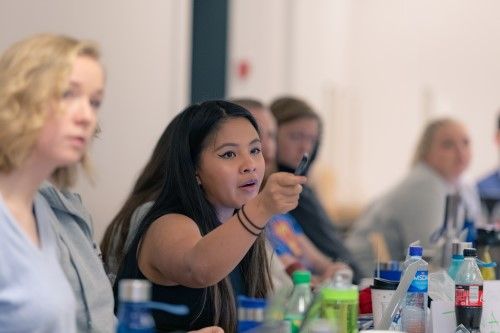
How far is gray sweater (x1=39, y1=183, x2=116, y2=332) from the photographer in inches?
84.9

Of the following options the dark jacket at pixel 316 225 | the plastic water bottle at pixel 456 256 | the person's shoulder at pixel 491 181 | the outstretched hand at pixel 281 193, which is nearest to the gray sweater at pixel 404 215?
the dark jacket at pixel 316 225

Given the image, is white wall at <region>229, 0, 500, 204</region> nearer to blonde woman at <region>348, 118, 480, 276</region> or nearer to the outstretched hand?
blonde woman at <region>348, 118, 480, 276</region>

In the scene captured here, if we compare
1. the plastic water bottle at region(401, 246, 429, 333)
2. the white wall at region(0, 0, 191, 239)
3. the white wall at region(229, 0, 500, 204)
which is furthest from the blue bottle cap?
the white wall at region(229, 0, 500, 204)

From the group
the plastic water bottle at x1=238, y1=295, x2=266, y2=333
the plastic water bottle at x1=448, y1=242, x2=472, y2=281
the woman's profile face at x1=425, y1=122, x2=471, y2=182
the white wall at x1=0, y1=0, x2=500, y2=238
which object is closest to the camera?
the plastic water bottle at x1=238, y1=295, x2=266, y2=333

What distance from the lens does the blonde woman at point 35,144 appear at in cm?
182

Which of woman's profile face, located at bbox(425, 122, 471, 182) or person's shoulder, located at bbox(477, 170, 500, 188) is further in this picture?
person's shoulder, located at bbox(477, 170, 500, 188)

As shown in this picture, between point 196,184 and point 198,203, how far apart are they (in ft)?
0.18

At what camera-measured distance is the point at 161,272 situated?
2551mm

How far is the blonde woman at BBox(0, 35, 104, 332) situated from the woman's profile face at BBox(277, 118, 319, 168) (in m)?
2.56

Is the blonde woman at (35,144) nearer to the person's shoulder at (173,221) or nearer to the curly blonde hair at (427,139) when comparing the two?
the person's shoulder at (173,221)

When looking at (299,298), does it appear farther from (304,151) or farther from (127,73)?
(304,151)

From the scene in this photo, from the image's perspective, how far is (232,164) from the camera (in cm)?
264

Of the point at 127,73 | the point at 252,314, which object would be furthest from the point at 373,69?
the point at 252,314

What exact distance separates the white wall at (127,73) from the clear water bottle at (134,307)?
1.81 m
